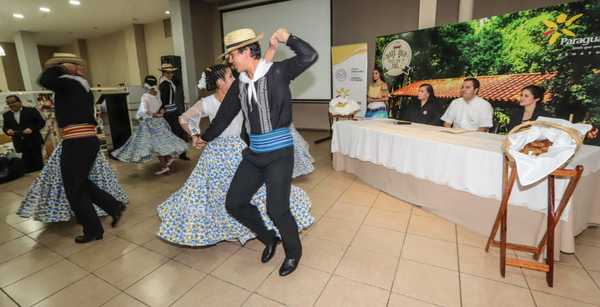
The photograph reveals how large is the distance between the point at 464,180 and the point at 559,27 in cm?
209

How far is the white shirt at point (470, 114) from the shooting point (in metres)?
3.31

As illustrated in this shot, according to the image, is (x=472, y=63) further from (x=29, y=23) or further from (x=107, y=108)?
(x=29, y=23)

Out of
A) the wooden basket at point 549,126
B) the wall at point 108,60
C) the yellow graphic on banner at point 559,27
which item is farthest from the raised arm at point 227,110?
the wall at point 108,60

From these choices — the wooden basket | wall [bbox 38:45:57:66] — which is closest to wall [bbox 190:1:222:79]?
the wooden basket

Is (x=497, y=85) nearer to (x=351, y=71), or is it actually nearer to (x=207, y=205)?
(x=351, y=71)

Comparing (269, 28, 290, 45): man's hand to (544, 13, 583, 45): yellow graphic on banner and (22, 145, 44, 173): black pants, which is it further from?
(22, 145, 44, 173): black pants

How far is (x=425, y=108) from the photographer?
3910 millimetres

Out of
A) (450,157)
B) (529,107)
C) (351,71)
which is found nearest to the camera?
(450,157)

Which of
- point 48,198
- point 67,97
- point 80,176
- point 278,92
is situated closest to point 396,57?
point 278,92

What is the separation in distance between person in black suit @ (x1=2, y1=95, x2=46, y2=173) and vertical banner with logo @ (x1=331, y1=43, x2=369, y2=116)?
5421mm

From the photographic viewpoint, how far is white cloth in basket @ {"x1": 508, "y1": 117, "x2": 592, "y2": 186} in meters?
1.59

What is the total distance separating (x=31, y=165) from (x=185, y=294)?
4.80 m

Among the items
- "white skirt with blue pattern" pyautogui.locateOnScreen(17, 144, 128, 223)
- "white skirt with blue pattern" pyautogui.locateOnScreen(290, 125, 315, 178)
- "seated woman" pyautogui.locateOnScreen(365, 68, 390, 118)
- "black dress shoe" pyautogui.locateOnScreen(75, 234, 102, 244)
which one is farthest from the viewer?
"seated woman" pyautogui.locateOnScreen(365, 68, 390, 118)

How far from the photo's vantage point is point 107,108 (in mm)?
5504
